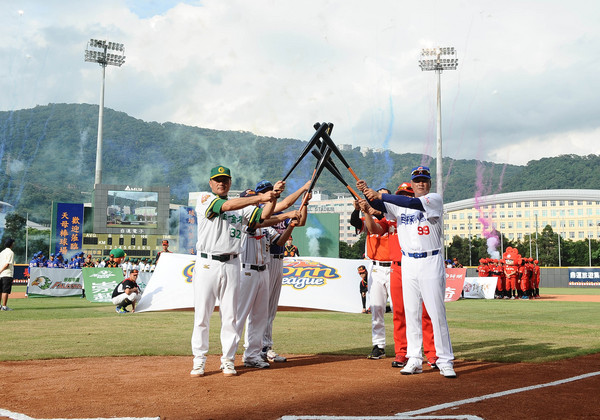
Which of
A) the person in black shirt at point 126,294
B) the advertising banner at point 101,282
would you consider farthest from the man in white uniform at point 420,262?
the advertising banner at point 101,282

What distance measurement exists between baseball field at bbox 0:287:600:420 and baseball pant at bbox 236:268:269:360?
1.39ft

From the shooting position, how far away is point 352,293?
17.1m

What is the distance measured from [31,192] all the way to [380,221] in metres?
137

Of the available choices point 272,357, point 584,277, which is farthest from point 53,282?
point 584,277

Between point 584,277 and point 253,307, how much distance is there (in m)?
44.4

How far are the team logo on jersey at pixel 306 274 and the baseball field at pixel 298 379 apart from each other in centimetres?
478

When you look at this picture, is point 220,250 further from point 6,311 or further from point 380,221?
point 6,311

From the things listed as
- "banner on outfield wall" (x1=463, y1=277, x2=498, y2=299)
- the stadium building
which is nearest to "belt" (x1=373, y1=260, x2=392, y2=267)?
"banner on outfield wall" (x1=463, y1=277, x2=498, y2=299)

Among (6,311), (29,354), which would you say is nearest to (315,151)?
(29,354)

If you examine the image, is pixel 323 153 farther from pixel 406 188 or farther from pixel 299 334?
pixel 299 334

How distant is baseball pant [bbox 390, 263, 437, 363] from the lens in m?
A: 7.56

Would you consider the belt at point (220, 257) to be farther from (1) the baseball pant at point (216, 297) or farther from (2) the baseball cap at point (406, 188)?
(2) the baseball cap at point (406, 188)

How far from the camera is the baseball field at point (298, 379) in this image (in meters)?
4.94

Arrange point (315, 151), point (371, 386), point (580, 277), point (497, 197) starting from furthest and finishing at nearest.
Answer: point (497, 197), point (580, 277), point (315, 151), point (371, 386)
